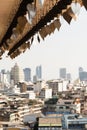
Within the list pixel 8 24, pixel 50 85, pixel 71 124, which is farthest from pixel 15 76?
pixel 8 24

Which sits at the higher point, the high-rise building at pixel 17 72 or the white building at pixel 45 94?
the high-rise building at pixel 17 72

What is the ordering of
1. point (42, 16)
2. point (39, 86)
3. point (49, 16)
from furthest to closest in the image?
1. point (39, 86)
2. point (42, 16)
3. point (49, 16)

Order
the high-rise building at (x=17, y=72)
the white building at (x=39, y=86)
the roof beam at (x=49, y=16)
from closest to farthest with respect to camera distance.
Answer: the roof beam at (x=49, y=16) < the white building at (x=39, y=86) < the high-rise building at (x=17, y=72)

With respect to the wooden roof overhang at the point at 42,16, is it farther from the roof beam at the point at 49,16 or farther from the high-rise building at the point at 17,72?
the high-rise building at the point at 17,72

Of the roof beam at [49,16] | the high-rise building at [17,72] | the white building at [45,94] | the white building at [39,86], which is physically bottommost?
the roof beam at [49,16]

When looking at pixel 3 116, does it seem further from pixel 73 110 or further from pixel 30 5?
pixel 30 5

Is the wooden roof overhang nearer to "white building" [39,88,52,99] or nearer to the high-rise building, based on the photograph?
"white building" [39,88,52,99]

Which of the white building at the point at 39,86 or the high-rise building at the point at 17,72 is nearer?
the white building at the point at 39,86

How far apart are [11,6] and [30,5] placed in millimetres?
435

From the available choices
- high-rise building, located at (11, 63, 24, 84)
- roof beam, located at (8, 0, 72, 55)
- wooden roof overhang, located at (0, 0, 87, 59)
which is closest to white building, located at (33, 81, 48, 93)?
high-rise building, located at (11, 63, 24, 84)

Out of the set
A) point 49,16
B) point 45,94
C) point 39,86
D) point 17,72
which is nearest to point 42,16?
point 49,16

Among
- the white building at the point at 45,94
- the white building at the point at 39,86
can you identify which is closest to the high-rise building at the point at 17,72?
the white building at the point at 39,86

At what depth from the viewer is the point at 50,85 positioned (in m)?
119

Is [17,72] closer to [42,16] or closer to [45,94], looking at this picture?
[45,94]
